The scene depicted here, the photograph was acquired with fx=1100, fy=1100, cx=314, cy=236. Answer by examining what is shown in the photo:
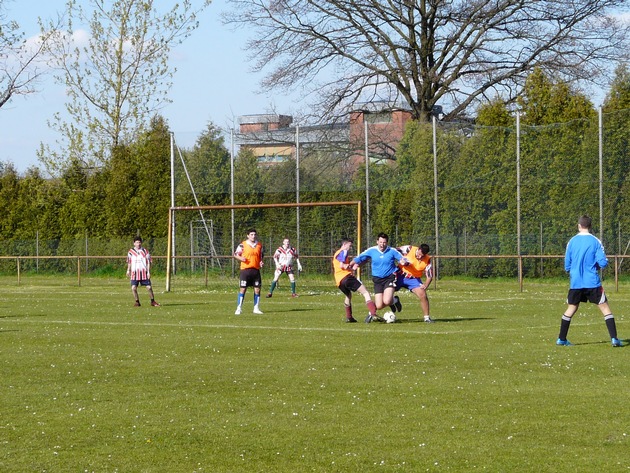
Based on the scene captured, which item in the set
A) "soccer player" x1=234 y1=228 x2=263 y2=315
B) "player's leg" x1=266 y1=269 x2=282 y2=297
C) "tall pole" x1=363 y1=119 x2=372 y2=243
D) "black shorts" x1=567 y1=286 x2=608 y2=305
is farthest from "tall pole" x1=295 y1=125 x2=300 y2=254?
"black shorts" x1=567 y1=286 x2=608 y2=305

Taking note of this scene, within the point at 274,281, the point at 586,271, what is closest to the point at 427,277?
the point at 274,281

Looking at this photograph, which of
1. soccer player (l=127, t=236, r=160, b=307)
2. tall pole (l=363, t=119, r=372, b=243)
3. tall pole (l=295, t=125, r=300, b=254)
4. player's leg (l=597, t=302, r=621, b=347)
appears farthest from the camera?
tall pole (l=295, t=125, r=300, b=254)

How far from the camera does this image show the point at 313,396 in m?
11.1

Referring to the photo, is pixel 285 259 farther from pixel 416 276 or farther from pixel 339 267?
pixel 416 276

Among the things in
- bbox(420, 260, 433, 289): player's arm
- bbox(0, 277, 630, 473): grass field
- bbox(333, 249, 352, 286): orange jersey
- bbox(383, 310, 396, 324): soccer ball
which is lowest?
bbox(0, 277, 630, 473): grass field

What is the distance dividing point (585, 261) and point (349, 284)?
6.70 m

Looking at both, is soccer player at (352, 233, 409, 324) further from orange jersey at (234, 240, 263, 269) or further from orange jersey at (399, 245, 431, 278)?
orange jersey at (234, 240, 263, 269)

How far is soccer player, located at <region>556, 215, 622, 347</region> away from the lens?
15617 mm

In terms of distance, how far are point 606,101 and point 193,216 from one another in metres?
17.4

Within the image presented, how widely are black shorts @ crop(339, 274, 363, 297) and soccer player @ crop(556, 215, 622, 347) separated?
629 cm

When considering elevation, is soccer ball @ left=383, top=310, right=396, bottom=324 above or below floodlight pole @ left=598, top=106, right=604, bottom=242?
below

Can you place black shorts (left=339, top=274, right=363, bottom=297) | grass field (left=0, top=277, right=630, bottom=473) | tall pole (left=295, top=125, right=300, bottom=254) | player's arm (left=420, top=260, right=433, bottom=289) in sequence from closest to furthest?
1. grass field (left=0, top=277, right=630, bottom=473)
2. black shorts (left=339, top=274, right=363, bottom=297)
3. player's arm (left=420, top=260, right=433, bottom=289)
4. tall pole (left=295, top=125, right=300, bottom=254)

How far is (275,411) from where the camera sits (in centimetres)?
1023

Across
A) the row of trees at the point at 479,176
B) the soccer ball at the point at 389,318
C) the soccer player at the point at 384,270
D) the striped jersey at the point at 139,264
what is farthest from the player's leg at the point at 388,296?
the row of trees at the point at 479,176
